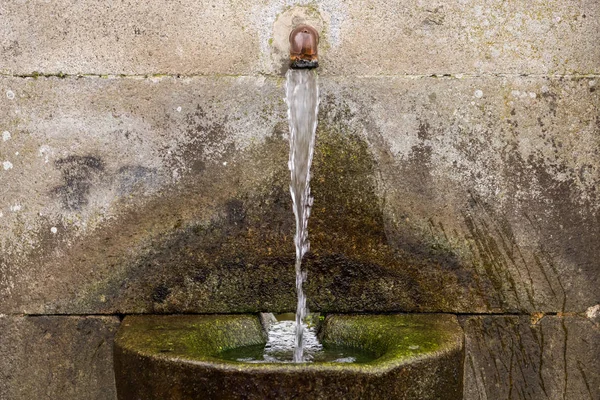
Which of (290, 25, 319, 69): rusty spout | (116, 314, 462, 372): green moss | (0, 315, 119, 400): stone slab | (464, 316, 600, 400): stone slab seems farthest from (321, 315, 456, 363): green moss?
(290, 25, 319, 69): rusty spout

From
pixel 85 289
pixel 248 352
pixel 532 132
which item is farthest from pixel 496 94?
pixel 85 289

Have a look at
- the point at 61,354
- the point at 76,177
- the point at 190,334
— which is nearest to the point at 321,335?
the point at 190,334

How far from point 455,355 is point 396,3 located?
4.39ft

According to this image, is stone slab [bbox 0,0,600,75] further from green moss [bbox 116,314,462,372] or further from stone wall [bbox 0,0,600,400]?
green moss [bbox 116,314,462,372]

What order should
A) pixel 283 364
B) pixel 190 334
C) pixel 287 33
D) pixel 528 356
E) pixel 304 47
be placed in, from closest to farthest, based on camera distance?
pixel 283 364 → pixel 190 334 → pixel 304 47 → pixel 287 33 → pixel 528 356

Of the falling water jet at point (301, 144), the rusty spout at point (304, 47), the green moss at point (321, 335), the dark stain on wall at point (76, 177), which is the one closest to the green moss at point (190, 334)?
the green moss at point (321, 335)

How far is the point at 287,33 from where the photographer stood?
292 centimetres

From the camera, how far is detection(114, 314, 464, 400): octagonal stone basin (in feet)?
7.26

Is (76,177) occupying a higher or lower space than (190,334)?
higher

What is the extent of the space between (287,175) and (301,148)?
4.7 inches

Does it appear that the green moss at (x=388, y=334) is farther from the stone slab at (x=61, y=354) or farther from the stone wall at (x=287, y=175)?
the stone slab at (x=61, y=354)

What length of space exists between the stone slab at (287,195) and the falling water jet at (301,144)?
0.03 meters

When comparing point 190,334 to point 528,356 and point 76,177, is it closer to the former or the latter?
point 76,177

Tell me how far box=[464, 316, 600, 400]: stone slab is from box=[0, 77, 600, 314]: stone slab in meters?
0.08
